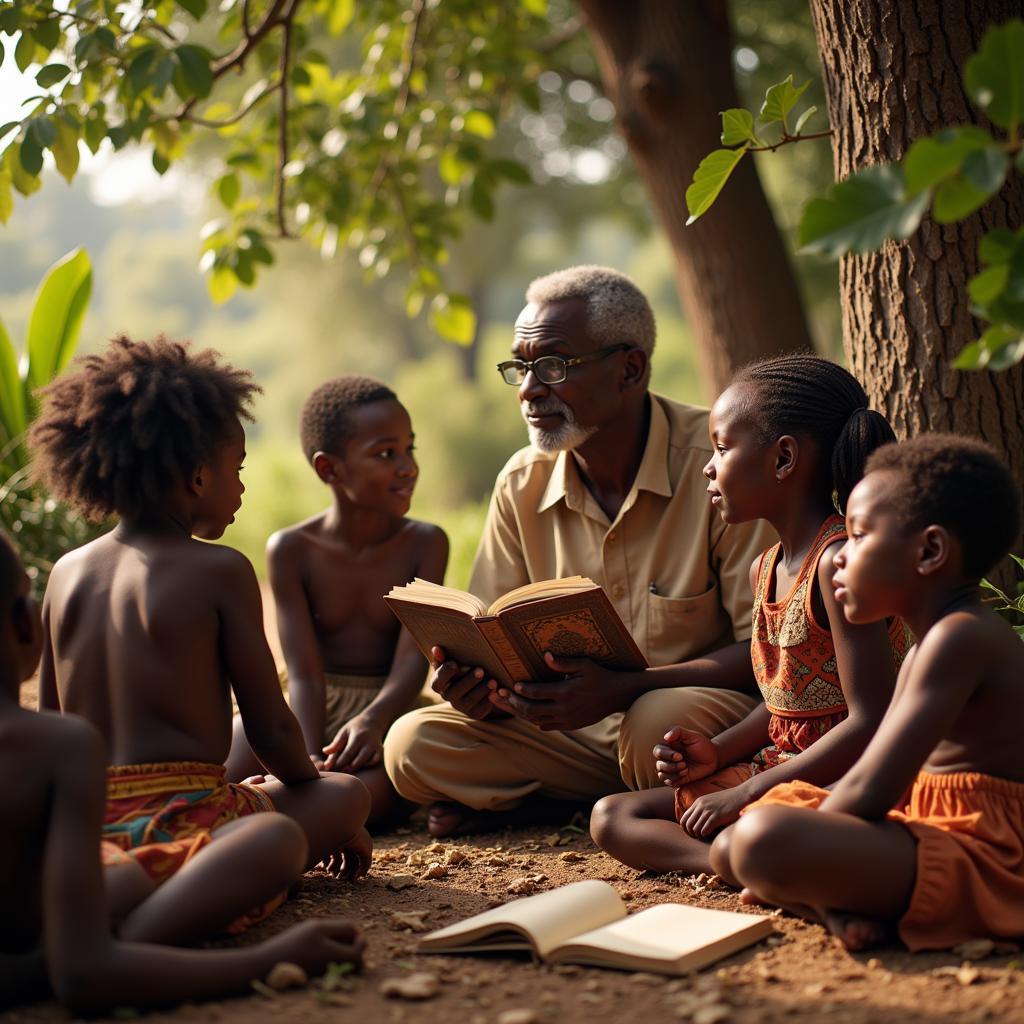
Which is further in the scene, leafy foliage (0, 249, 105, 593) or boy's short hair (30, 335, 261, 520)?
leafy foliage (0, 249, 105, 593)

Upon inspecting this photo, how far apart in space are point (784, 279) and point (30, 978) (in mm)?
5123

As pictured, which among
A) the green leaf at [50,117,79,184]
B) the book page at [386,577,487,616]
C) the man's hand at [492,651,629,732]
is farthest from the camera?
the green leaf at [50,117,79,184]

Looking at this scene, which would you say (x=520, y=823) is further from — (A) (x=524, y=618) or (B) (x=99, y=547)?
(B) (x=99, y=547)

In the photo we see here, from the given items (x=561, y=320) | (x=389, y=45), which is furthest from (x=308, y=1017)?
(x=389, y=45)

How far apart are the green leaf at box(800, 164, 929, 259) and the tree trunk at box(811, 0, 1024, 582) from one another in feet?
5.91

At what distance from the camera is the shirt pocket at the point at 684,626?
4145 mm

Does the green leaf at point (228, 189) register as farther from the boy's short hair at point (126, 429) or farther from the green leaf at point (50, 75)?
the boy's short hair at point (126, 429)

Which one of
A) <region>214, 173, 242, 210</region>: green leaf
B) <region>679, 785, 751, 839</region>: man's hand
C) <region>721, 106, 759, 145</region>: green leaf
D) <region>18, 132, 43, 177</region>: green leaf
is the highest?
<region>214, 173, 242, 210</region>: green leaf

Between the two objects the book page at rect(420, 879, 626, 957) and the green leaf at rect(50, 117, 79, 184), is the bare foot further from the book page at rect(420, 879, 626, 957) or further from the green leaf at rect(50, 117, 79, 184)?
the green leaf at rect(50, 117, 79, 184)

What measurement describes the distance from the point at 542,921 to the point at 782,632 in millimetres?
1015

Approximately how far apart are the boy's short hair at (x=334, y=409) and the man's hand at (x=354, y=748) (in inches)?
40.8

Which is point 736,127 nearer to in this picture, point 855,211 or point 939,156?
point 855,211

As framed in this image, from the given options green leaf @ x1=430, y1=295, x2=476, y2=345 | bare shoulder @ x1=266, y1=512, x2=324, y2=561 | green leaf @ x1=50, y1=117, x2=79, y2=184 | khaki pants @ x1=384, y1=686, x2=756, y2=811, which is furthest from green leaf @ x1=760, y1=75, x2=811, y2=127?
green leaf @ x1=430, y1=295, x2=476, y2=345

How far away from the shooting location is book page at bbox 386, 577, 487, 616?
12.0ft
